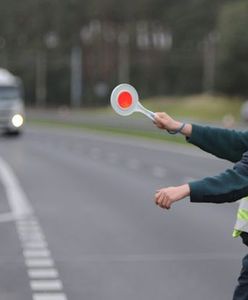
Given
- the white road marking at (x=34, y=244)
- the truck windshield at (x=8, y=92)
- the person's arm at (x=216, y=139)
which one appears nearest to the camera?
the person's arm at (x=216, y=139)

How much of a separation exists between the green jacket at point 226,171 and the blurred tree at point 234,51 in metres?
63.7

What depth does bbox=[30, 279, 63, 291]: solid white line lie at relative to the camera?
770 cm

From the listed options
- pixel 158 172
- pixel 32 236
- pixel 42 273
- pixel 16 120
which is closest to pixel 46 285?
pixel 42 273

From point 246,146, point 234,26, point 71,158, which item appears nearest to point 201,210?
point 246,146

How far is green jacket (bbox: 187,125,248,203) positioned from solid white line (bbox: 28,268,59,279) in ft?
13.3

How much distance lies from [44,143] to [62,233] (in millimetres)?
24994

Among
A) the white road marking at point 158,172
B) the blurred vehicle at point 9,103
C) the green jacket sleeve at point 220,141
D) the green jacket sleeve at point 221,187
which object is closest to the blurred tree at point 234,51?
the blurred vehicle at point 9,103

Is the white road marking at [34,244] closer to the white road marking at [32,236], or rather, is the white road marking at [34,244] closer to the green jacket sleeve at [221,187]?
the white road marking at [32,236]

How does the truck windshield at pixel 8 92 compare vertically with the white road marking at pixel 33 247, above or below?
below

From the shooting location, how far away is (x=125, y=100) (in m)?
4.33

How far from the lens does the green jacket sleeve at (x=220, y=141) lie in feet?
14.5

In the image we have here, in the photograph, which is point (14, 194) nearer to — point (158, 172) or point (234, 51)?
point (158, 172)

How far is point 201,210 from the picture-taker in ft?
45.0

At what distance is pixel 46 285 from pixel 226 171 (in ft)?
13.2
